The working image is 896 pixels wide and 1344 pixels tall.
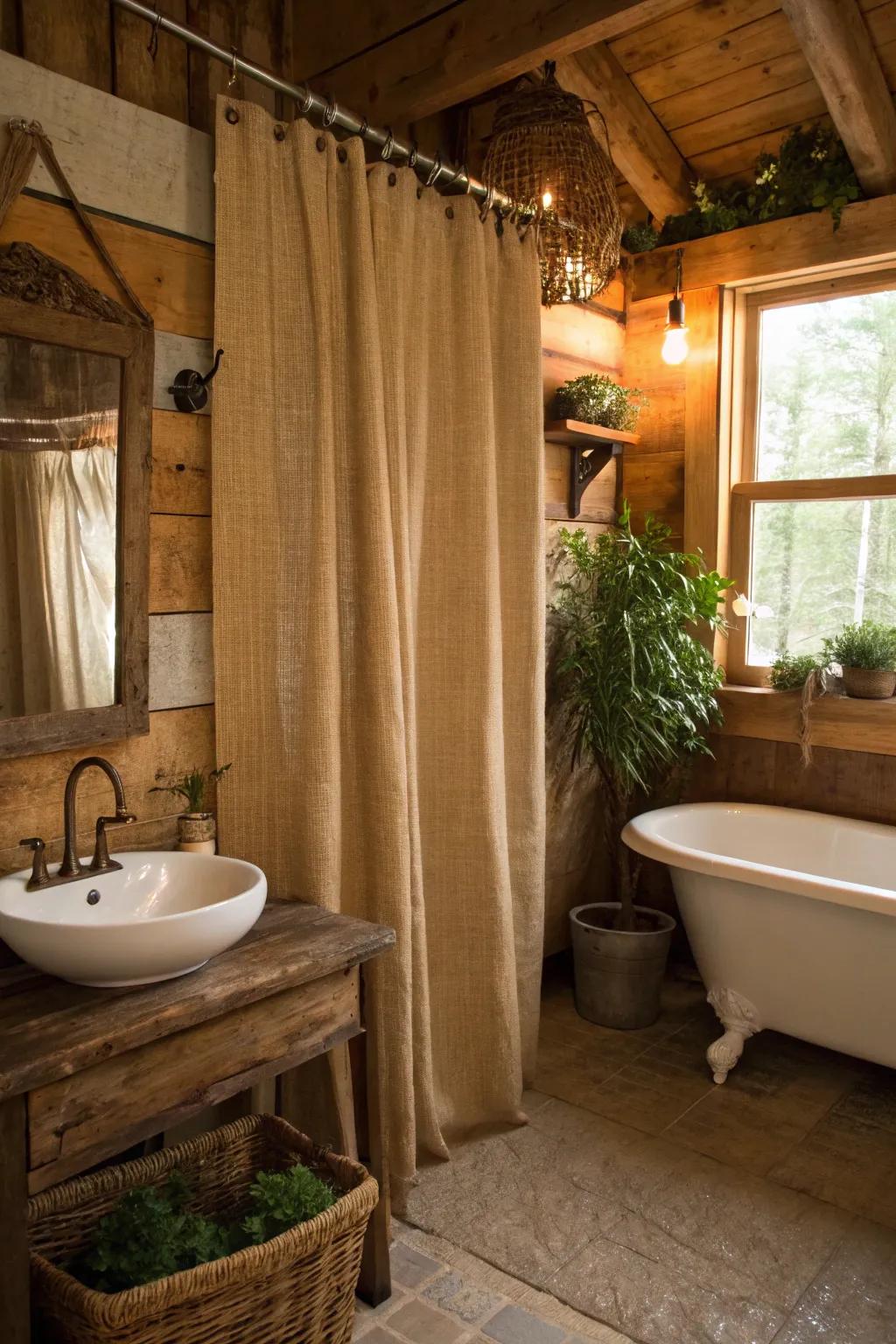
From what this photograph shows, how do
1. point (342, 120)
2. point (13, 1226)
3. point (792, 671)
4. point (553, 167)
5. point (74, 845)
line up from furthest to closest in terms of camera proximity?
point (792, 671) → point (553, 167) → point (342, 120) → point (74, 845) → point (13, 1226)

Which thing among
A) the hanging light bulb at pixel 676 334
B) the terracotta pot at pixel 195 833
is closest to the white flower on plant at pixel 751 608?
the hanging light bulb at pixel 676 334

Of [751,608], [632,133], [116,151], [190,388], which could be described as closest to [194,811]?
[190,388]

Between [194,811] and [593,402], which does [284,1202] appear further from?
[593,402]

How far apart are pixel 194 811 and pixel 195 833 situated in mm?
59

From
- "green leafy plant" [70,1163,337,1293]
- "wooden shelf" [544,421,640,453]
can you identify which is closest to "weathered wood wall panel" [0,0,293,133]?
"wooden shelf" [544,421,640,453]

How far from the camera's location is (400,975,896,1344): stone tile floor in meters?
2.05

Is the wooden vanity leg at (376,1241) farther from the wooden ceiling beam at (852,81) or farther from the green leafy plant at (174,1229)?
the wooden ceiling beam at (852,81)

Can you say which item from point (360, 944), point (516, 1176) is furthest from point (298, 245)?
point (516, 1176)

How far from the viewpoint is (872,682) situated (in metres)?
3.12

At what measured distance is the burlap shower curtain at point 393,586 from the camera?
7.31 feet

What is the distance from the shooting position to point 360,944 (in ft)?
6.41

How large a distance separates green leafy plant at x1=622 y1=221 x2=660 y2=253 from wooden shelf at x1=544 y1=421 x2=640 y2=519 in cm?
64

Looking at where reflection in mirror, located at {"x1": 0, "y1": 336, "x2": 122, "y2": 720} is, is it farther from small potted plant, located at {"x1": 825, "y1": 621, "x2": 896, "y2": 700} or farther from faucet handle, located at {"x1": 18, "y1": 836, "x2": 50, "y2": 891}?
small potted plant, located at {"x1": 825, "y1": 621, "x2": 896, "y2": 700}

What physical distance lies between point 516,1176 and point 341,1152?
0.50 m
